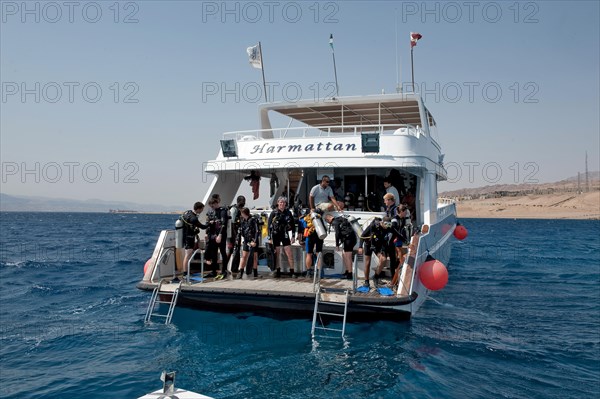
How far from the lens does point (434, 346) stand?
7473 mm

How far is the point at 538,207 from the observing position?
9450cm

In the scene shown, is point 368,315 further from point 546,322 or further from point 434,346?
point 546,322

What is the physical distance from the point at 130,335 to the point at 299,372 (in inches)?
138

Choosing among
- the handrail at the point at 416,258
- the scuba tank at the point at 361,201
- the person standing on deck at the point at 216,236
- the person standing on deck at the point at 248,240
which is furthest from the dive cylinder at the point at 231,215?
the handrail at the point at 416,258

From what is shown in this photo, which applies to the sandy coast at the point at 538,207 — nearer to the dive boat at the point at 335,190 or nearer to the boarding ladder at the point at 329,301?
the dive boat at the point at 335,190

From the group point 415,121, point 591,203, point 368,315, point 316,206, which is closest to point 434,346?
point 368,315

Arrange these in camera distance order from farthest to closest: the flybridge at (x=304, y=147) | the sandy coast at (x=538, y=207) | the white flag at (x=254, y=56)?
the sandy coast at (x=538, y=207) < the white flag at (x=254, y=56) < the flybridge at (x=304, y=147)

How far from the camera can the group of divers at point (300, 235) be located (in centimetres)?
834

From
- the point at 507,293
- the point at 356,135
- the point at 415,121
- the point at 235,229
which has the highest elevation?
the point at 415,121

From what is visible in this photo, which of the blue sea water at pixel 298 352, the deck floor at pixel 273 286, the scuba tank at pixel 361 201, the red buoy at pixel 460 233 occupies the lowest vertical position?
the blue sea water at pixel 298 352

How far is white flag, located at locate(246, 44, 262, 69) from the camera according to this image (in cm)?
1358

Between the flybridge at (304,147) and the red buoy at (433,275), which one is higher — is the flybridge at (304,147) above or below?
above

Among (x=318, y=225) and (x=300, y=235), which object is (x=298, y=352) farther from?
(x=300, y=235)

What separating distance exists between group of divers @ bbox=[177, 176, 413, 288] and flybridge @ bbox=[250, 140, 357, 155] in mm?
981
